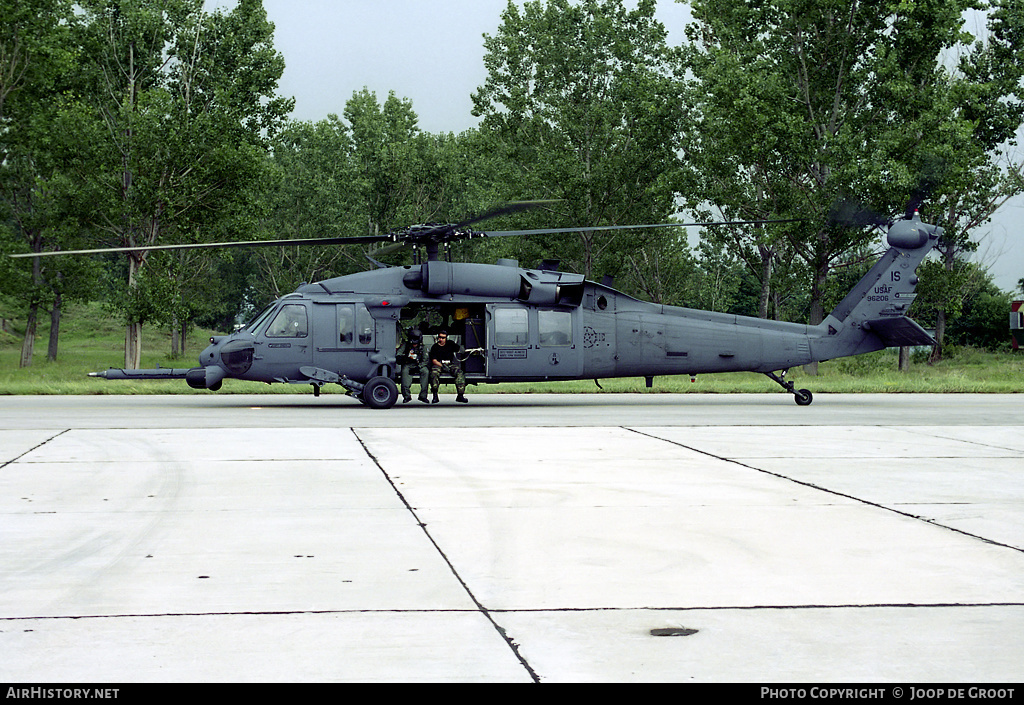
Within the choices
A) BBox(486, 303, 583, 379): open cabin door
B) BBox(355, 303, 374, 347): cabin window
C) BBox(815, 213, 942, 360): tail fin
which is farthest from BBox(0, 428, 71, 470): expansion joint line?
BBox(815, 213, 942, 360): tail fin

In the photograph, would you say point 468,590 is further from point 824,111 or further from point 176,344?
point 176,344

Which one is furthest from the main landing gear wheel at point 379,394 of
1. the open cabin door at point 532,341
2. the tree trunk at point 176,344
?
the tree trunk at point 176,344

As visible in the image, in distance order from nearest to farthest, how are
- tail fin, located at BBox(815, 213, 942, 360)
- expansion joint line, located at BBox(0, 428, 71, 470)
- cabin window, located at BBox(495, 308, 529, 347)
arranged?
1. expansion joint line, located at BBox(0, 428, 71, 470)
2. cabin window, located at BBox(495, 308, 529, 347)
3. tail fin, located at BBox(815, 213, 942, 360)

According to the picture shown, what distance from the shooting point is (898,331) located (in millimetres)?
22828

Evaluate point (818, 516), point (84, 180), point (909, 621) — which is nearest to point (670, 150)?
point (84, 180)

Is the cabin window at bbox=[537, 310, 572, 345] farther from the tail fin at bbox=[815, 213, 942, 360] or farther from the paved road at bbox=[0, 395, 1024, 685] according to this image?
the paved road at bbox=[0, 395, 1024, 685]

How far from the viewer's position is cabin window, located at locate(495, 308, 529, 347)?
2081 centimetres

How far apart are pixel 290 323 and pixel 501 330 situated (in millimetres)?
4193

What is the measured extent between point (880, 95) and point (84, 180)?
94.7 feet

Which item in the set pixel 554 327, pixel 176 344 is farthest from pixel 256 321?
pixel 176 344

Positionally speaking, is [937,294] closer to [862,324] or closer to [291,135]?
[862,324]

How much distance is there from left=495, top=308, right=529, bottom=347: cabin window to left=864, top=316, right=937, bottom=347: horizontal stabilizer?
314 inches
